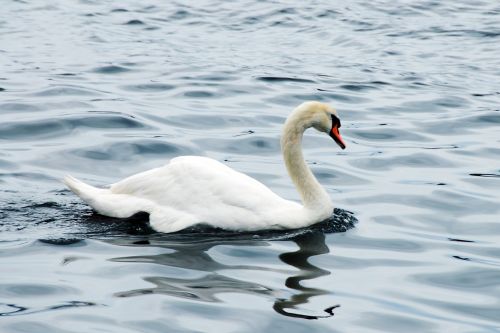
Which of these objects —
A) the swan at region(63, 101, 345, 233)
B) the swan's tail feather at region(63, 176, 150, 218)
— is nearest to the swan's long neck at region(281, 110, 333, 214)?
the swan at region(63, 101, 345, 233)

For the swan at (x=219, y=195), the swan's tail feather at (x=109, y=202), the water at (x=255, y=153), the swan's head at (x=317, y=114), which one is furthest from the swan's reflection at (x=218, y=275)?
the swan's head at (x=317, y=114)

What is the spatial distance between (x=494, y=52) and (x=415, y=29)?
2384 millimetres

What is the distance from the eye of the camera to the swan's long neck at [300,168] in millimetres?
9469

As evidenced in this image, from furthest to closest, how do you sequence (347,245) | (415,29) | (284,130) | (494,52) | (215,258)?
(415,29), (494,52), (284,130), (347,245), (215,258)

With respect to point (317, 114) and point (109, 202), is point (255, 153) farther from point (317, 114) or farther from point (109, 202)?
point (109, 202)

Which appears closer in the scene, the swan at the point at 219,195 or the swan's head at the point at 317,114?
the swan at the point at 219,195

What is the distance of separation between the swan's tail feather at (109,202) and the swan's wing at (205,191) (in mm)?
92

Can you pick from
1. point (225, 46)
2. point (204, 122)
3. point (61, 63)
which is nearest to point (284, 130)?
point (204, 122)

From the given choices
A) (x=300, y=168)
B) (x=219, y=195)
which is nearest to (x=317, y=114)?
(x=300, y=168)

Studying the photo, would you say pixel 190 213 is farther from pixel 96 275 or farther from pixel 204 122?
pixel 204 122

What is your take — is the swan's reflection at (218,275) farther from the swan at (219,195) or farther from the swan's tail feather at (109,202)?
the swan's tail feather at (109,202)

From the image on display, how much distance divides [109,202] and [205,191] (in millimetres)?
850

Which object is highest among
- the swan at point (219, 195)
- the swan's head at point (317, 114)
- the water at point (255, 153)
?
the swan's head at point (317, 114)

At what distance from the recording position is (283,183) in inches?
435
